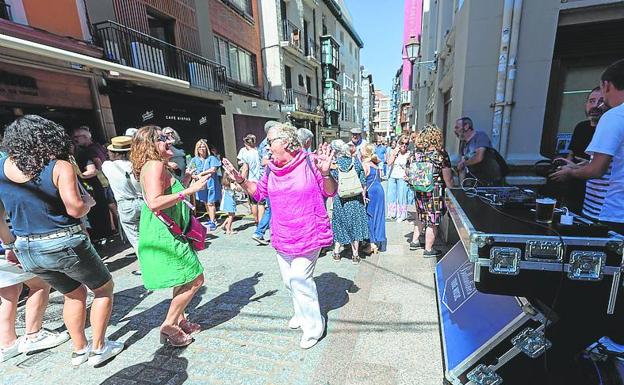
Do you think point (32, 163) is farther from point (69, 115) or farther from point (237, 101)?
point (237, 101)

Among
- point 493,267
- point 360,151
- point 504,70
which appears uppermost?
point 504,70

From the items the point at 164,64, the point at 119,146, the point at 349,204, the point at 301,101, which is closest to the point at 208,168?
the point at 119,146

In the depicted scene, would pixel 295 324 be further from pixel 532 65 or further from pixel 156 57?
pixel 156 57

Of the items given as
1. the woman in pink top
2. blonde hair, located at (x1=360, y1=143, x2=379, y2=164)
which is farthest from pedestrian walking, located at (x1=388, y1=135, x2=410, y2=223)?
the woman in pink top

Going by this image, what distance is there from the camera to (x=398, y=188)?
6.34 m

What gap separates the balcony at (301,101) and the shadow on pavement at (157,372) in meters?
14.9

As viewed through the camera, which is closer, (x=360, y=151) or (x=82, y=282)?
(x=82, y=282)

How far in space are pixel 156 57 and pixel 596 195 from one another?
32.0 feet

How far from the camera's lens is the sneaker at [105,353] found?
2.32 m

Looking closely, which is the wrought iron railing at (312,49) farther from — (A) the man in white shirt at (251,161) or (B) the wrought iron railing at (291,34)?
(A) the man in white shirt at (251,161)

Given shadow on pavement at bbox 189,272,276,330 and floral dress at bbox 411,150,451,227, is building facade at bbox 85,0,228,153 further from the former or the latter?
floral dress at bbox 411,150,451,227

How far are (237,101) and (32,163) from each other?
10831 millimetres

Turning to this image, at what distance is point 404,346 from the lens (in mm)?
2391

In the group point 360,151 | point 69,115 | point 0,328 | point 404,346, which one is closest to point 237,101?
point 69,115
